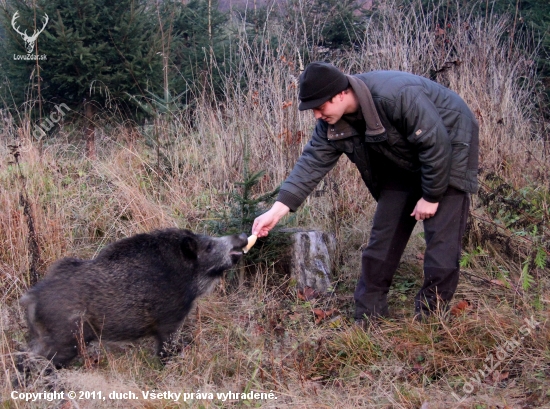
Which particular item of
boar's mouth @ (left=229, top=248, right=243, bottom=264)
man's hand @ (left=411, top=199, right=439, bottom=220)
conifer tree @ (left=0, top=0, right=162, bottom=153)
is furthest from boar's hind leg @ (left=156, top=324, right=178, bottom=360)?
conifer tree @ (left=0, top=0, right=162, bottom=153)

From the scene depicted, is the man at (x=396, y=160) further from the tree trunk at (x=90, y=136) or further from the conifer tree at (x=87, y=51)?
the conifer tree at (x=87, y=51)

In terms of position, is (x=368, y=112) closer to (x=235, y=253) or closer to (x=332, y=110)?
(x=332, y=110)

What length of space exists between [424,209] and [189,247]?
1797 mm

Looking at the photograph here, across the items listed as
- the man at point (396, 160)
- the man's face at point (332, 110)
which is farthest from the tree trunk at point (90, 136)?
the man's face at point (332, 110)

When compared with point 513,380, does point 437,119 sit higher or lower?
higher

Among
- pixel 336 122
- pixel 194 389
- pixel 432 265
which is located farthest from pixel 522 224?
pixel 194 389

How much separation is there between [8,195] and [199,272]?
2.40 meters

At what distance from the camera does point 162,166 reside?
22.8 ft

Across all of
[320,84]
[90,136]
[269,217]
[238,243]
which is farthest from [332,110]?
[90,136]

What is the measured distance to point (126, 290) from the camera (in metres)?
4.08

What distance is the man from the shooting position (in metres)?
3.76

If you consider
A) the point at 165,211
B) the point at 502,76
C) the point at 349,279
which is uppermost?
the point at 502,76

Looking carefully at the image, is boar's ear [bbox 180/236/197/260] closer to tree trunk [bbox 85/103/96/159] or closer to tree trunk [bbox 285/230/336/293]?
tree trunk [bbox 285/230/336/293]

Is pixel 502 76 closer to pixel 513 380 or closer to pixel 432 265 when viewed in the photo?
pixel 432 265
